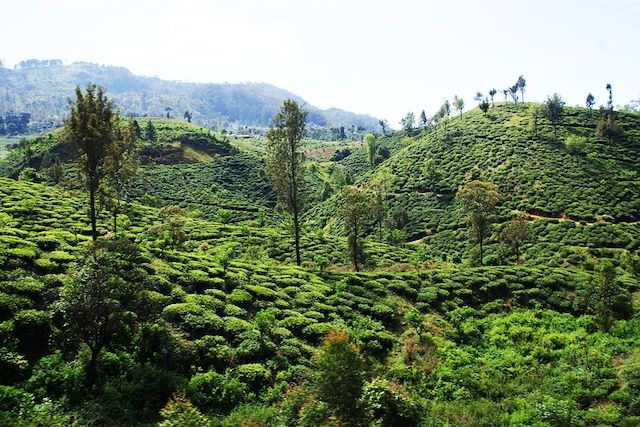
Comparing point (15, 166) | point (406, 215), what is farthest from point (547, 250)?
point (15, 166)

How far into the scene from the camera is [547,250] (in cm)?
6203

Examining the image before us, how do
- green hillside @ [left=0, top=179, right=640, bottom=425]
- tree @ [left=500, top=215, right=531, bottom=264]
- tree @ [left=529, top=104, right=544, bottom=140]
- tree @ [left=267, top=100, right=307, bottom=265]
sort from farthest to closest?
tree @ [left=529, top=104, right=544, bottom=140], tree @ [left=500, top=215, right=531, bottom=264], tree @ [left=267, top=100, right=307, bottom=265], green hillside @ [left=0, top=179, right=640, bottom=425]

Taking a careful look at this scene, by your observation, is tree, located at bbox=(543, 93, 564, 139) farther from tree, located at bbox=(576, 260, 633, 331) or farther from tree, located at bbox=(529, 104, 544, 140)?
tree, located at bbox=(576, 260, 633, 331)

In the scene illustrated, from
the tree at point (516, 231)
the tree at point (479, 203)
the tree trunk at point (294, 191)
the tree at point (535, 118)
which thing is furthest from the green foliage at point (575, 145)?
the tree trunk at point (294, 191)

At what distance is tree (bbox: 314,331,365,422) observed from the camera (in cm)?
1353

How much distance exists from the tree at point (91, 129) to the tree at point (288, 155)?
1598 centimetres

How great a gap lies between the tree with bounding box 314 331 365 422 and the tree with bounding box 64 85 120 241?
22076mm

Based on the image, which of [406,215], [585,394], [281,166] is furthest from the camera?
[406,215]

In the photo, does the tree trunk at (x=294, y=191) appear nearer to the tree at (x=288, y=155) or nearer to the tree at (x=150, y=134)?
the tree at (x=288, y=155)

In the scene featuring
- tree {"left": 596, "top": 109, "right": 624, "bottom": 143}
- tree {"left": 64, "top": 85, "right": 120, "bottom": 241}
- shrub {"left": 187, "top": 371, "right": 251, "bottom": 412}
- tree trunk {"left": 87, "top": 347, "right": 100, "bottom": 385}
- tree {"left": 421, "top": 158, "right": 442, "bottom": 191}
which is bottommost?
shrub {"left": 187, "top": 371, "right": 251, "bottom": 412}

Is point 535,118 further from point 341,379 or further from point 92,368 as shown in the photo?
point 92,368

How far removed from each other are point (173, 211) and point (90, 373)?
38.7 m

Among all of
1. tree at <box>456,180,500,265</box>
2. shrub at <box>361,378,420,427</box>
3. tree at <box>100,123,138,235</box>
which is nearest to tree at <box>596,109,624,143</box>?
tree at <box>456,180,500,265</box>

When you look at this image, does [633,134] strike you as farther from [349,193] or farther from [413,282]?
[413,282]
